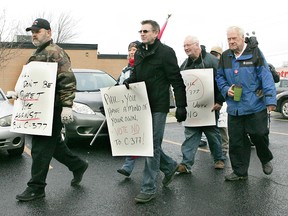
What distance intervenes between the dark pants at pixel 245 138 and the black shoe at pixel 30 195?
→ 243 centimetres

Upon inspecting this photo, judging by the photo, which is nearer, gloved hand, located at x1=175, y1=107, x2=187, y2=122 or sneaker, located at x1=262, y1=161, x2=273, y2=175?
gloved hand, located at x1=175, y1=107, x2=187, y2=122

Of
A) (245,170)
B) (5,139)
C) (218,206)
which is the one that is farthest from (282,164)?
(5,139)

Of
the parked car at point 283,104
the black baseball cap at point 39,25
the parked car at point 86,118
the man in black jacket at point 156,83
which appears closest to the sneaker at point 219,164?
the man in black jacket at point 156,83

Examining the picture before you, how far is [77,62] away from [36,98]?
25.7 metres

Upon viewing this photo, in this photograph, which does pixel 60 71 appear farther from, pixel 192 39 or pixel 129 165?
pixel 192 39

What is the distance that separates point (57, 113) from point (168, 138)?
475cm

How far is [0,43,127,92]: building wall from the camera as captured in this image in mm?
→ 27500

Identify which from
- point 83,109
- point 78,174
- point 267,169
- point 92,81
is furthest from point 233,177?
point 92,81

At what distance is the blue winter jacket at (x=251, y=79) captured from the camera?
466 cm

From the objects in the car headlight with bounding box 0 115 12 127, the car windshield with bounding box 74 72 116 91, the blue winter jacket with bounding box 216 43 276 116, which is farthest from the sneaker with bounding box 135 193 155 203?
the car windshield with bounding box 74 72 116 91

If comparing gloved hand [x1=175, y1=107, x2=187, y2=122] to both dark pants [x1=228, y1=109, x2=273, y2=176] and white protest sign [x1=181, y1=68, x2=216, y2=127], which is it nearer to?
dark pants [x1=228, y1=109, x2=273, y2=176]

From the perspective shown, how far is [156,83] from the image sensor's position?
4273 mm

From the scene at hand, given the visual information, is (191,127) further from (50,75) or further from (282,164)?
(50,75)

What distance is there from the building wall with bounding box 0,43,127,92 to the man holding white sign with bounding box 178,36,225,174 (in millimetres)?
23069
